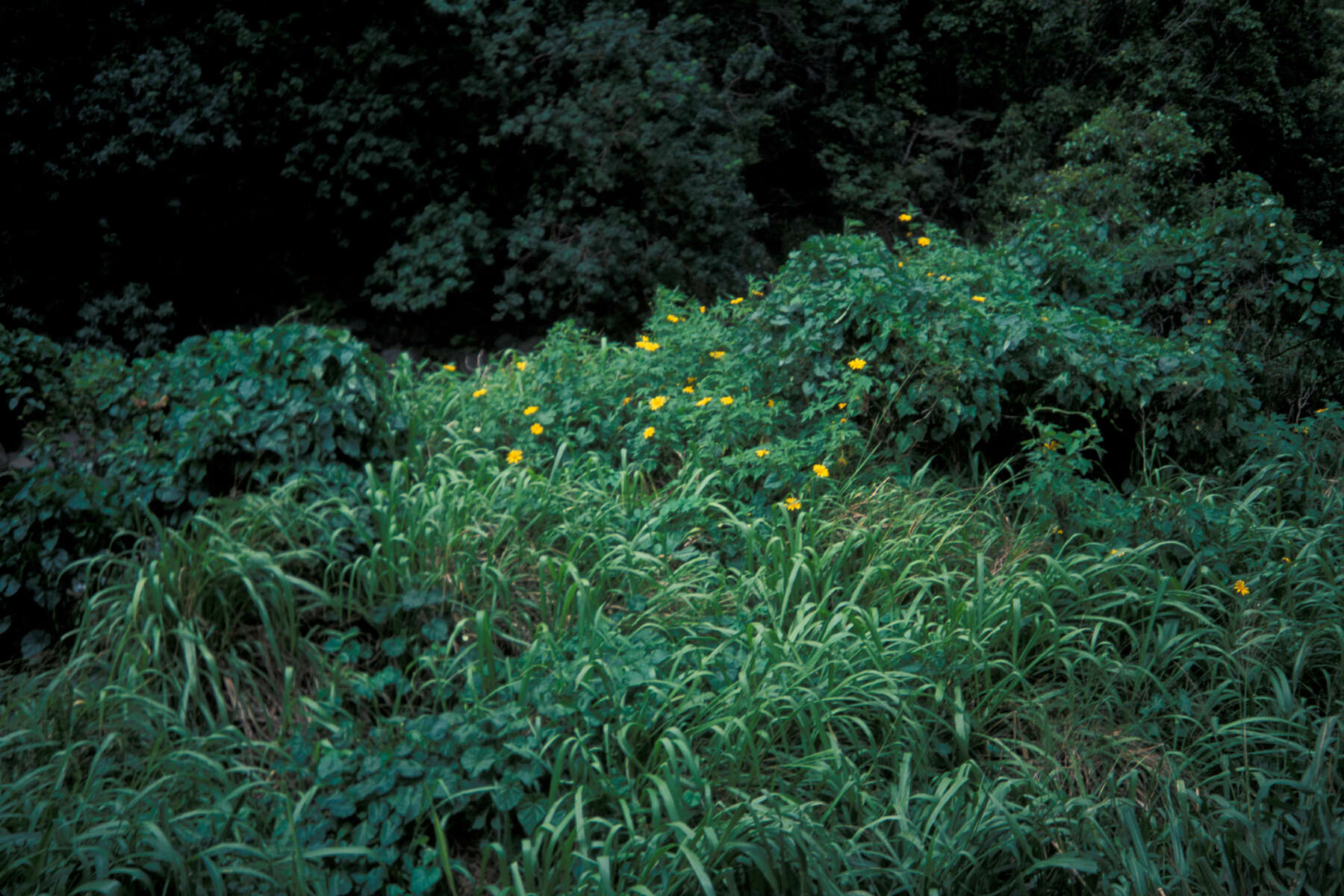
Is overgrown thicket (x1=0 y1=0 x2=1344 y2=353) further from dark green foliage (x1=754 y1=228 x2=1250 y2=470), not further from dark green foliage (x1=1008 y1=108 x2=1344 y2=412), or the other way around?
dark green foliage (x1=754 y1=228 x2=1250 y2=470)

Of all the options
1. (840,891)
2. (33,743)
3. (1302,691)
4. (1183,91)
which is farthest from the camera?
(1183,91)

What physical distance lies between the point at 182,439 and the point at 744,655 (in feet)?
7.44

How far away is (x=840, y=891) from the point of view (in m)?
2.46

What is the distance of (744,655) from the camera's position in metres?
3.25

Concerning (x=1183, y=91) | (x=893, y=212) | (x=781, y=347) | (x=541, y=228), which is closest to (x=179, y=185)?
(x=541, y=228)

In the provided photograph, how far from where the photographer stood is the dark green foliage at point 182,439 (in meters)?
3.57

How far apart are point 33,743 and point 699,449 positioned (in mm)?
2560

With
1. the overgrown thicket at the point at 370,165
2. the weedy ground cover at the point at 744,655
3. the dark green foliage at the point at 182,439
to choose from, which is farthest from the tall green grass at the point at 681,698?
the overgrown thicket at the point at 370,165

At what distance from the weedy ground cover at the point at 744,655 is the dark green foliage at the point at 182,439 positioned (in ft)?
0.43

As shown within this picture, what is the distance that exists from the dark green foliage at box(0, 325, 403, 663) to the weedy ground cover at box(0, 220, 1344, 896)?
0.43 feet

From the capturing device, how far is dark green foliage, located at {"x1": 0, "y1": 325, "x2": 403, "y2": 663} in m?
3.57

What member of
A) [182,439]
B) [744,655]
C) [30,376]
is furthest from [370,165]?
[744,655]

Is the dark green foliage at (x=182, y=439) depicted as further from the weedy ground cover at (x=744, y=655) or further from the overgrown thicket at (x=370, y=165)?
the overgrown thicket at (x=370, y=165)

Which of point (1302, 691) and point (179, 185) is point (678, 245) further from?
point (1302, 691)
